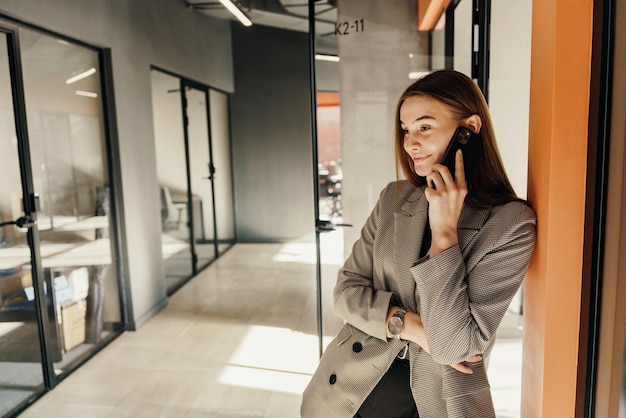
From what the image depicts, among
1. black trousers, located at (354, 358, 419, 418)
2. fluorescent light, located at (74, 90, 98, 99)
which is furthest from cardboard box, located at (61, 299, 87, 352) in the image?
black trousers, located at (354, 358, 419, 418)

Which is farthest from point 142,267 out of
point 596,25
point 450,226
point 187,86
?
point 596,25

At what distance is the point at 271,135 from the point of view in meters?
7.85

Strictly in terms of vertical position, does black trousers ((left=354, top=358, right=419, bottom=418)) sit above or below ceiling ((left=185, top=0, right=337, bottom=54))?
below

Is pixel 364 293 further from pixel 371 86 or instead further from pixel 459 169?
pixel 371 86

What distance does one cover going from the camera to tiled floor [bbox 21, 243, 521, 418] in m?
2.99

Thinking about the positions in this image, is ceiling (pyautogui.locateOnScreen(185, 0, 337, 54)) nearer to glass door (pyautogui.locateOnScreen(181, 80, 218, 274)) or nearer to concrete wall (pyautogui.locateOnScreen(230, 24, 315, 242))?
concrete wall (pyautogui.locateOnScreen(230, 24, 315, 242))

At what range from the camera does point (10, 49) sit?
2.94m

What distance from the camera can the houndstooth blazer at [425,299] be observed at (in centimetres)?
110

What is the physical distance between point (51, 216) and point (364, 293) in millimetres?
2851

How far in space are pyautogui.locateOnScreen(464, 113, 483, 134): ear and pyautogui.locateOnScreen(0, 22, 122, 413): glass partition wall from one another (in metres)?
2.82

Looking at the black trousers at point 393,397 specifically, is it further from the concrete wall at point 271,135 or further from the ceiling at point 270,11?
the concrete wall at point 271,135

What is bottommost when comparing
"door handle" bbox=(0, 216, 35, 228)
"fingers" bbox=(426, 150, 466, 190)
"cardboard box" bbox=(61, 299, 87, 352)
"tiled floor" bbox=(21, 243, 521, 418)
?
"tiled floor" bbox=(21, 243, 521, 418)

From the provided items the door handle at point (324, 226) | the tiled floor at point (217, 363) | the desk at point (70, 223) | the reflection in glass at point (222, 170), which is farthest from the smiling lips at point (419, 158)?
the reflection in glass at point (222, 170)

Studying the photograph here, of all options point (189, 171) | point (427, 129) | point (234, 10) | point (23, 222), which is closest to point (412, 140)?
point (427, 129)
